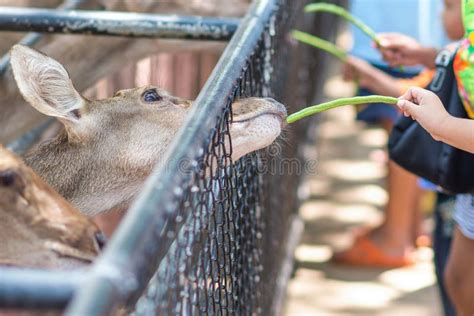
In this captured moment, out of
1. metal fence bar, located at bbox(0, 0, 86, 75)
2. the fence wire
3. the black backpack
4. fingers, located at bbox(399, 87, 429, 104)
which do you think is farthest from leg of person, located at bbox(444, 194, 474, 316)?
metal fence bar, located at bbox(0, 0, 86, 75)

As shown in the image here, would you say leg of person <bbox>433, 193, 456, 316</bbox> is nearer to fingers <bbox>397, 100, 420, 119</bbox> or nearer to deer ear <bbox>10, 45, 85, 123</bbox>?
fingers <bbox>397, 100, 420, 119</bbox>

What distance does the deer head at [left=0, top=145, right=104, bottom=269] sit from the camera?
1.72 metres

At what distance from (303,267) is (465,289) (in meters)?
2.11

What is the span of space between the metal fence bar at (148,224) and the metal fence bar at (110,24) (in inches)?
44.2

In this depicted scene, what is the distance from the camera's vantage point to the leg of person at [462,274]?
9.91 feet

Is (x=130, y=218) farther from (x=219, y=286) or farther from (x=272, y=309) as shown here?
(x=272, y=309)

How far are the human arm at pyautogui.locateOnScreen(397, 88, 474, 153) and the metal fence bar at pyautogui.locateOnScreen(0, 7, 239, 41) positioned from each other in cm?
97

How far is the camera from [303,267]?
513 cm

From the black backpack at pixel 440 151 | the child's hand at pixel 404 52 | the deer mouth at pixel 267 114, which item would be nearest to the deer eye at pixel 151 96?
the deer mouth at pixel 267 114

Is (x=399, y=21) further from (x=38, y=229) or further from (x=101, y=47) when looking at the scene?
(x=38, y=229)

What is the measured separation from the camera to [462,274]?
3.07 m

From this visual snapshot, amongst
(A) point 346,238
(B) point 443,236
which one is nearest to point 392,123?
(A) point 346,238

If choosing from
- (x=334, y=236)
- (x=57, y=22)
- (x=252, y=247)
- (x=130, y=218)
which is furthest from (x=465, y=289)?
(x=334, y=236)

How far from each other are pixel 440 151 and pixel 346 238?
108 inches
